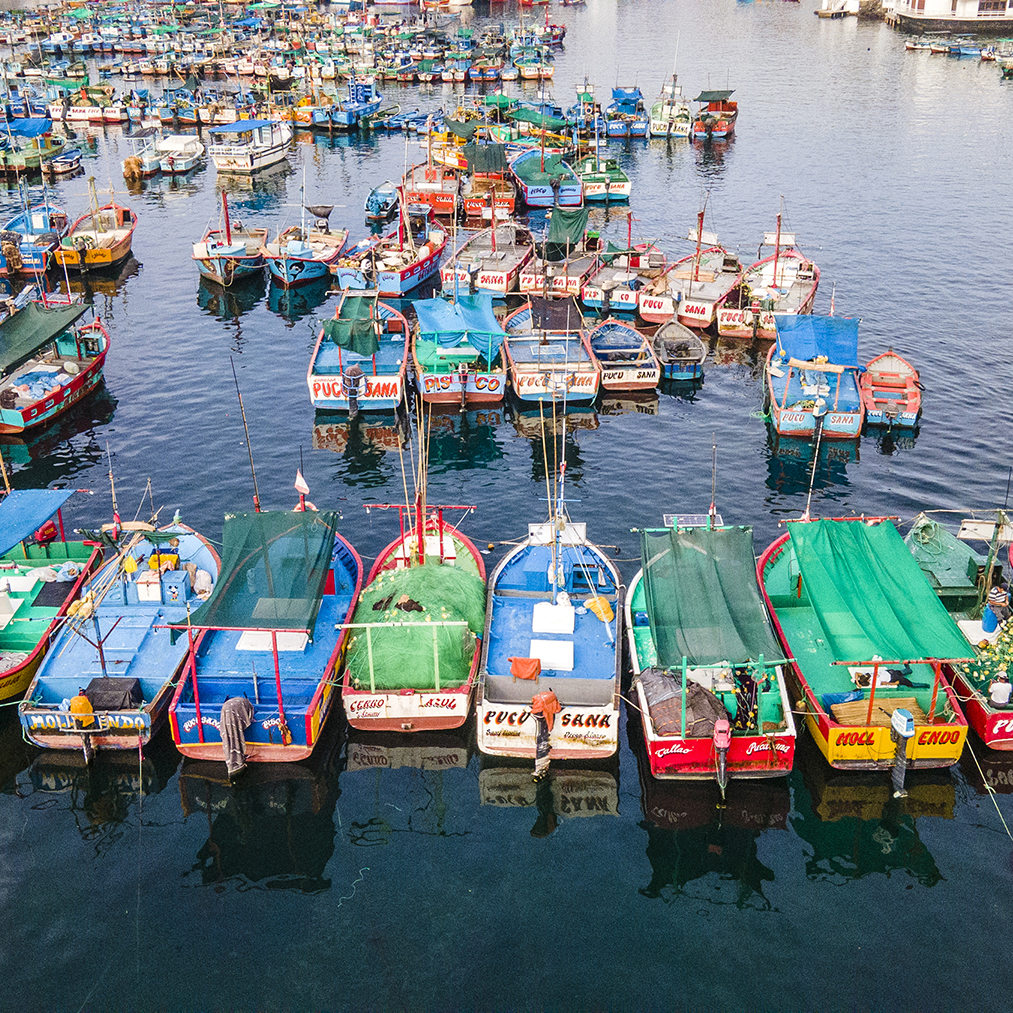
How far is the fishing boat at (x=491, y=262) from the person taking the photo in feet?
200

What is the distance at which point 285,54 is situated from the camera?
519ft

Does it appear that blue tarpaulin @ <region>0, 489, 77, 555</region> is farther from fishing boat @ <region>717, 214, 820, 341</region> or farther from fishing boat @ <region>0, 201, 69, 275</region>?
fishing boat @ <region>717, 214, 820, 341</region>

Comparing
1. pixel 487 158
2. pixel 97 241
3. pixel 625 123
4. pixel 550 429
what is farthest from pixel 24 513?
pixel 625 123

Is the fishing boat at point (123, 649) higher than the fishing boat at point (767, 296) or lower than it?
lower

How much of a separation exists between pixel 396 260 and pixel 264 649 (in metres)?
39.3

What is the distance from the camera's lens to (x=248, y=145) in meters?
102

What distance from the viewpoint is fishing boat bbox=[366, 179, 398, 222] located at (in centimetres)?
8244

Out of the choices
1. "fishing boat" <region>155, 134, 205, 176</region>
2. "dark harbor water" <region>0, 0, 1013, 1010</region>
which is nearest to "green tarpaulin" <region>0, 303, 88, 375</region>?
"dark harbor water" <region>0, 0, 1013, 1010</region>

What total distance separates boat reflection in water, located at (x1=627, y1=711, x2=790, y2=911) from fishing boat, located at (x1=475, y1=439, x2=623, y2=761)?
2.22 meters

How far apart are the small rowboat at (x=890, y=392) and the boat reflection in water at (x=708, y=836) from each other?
25.4 metres

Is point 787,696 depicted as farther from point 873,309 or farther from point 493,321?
point 873,309

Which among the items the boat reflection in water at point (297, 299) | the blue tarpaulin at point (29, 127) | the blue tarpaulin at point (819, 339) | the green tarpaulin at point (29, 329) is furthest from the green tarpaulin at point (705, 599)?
the blue tarpaulin at point (29, 127)

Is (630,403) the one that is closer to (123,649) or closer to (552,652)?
(552,652)

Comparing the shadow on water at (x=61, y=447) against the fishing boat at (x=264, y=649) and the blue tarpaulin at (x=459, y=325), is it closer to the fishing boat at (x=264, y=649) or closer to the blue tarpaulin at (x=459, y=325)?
the blue tarpaulin at (x=459, y=325)
